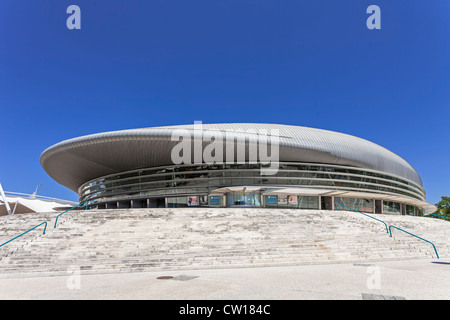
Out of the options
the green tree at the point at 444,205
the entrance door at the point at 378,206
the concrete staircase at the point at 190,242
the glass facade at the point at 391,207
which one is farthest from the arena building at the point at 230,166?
the green tree at the point at 444,205

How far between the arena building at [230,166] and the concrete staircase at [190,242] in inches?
569

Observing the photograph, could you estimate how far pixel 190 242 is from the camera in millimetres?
16609

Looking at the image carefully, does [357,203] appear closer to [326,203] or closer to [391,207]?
[326,203]

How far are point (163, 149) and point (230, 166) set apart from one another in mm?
8659

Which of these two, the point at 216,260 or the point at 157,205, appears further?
the point at 157,205

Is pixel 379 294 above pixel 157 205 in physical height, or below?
below

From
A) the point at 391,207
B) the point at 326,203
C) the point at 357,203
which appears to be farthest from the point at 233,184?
the point at 391,207

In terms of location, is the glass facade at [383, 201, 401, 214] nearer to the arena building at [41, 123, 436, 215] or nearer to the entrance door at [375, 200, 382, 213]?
the entrance door at [375, 200, 382, 213]

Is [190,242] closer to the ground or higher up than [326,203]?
closer to the ground

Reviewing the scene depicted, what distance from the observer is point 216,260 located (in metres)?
14.5
